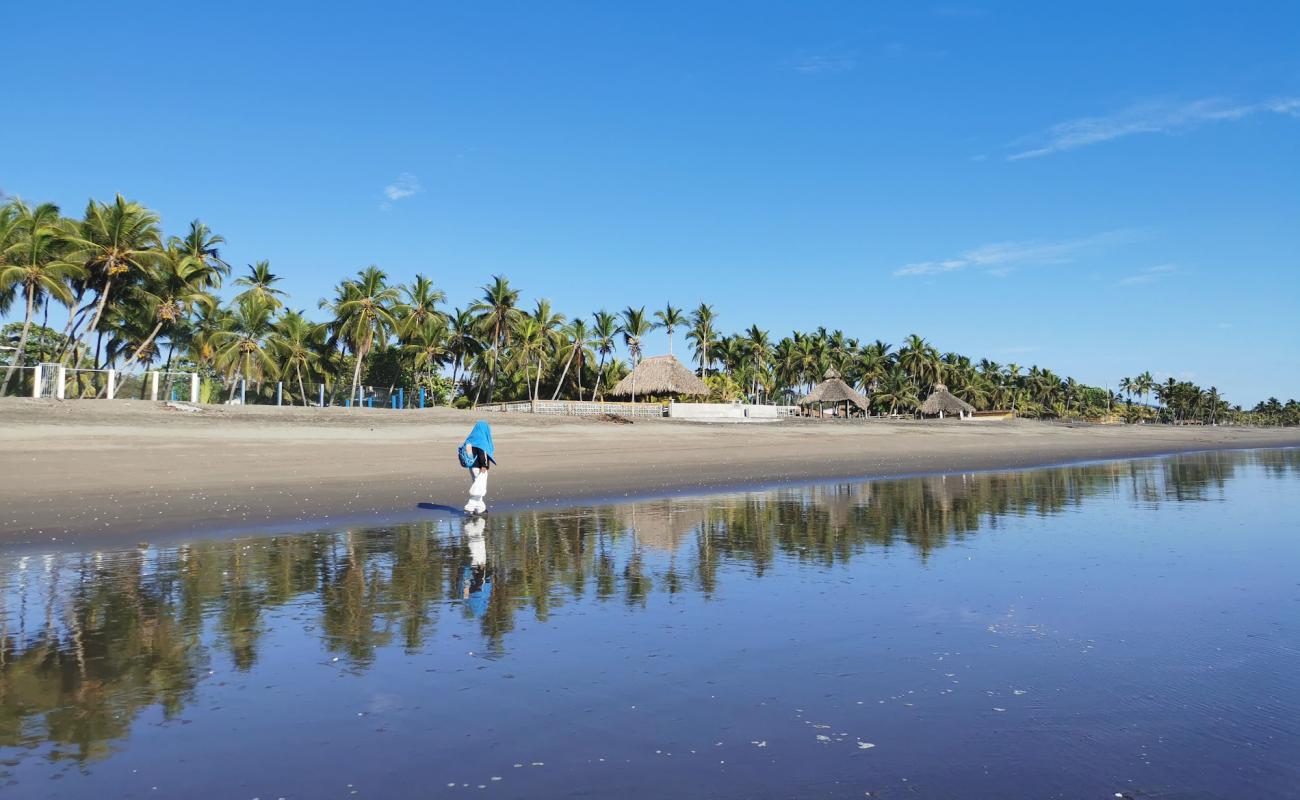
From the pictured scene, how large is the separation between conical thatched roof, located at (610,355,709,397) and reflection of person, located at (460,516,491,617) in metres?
46.1

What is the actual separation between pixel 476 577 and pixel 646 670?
11.8 ft

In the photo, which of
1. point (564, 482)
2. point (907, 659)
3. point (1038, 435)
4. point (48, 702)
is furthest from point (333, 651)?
point (1038, 435)

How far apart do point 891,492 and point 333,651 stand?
15.7 m

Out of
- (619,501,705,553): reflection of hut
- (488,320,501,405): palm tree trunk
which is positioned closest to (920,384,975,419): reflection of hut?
(488,320,501,405): palm tree trunk

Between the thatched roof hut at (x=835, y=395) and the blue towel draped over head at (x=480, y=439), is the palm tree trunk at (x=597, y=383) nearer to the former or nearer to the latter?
the thatched roof hut at (x=835, y=395)

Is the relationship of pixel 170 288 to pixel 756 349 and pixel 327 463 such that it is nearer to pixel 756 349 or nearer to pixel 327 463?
pixel 327 463

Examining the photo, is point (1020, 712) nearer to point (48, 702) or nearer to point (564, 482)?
point (48, 702)

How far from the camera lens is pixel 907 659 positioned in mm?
5840

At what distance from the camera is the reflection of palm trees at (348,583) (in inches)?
201

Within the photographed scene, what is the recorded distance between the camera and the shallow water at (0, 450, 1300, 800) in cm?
390

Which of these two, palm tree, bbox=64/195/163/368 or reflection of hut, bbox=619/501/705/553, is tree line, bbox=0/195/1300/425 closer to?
palm tree, bbox=64/195/163/368

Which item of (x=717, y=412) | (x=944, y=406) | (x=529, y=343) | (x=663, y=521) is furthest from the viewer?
(x=944, y=406)

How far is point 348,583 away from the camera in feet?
26.9

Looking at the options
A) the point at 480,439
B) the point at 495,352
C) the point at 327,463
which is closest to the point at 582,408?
the point at 495,352
